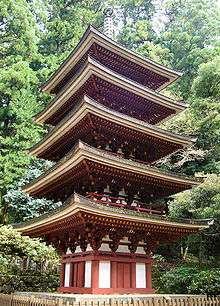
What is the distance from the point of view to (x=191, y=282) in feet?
60.1

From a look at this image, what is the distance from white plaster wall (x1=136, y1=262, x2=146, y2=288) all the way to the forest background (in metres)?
4.62

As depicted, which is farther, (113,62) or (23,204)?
(23,204)

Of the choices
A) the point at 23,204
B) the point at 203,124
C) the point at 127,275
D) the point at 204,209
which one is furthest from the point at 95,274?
the point at 203,124

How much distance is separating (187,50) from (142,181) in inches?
1242

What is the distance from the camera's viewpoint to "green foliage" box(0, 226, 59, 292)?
21578 millimetres

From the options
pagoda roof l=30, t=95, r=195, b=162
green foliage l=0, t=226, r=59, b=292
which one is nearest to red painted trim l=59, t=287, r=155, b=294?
pagoda roof l=30, t=95, r=195, b=162

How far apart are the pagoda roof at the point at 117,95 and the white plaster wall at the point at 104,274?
6422 millimetres

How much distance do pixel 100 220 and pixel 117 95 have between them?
5.68 m

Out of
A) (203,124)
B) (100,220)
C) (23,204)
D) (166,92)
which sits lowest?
(100,220)

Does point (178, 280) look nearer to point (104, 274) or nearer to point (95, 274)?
point (104, 274)

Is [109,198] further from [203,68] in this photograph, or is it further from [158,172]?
[203,68]

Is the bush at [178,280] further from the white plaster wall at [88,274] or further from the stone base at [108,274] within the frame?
the white plaster wall at [88,274]

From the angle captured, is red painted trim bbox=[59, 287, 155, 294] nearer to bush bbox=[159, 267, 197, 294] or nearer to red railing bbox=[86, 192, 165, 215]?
red railing bbox=[86, 192, 165, 215]

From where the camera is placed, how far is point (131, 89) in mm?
14750
